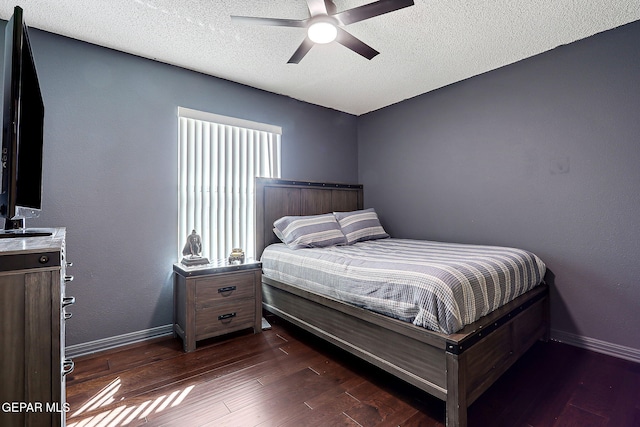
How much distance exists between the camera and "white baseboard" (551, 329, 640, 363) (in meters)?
2.26

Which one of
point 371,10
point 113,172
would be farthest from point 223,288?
point 371,10

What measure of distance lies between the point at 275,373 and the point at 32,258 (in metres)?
1.62

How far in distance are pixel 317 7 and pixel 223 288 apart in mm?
2147

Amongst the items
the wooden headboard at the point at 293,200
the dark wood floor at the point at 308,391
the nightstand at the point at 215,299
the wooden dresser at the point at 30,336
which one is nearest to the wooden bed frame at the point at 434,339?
the dark wood floor at the point at 308,391

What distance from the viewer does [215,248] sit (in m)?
3.11

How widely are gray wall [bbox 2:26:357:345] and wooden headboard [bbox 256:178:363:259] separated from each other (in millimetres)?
836

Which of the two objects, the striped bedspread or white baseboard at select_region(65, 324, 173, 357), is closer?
the striped bedspread

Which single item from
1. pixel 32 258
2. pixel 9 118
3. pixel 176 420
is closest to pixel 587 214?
pixel 176 420

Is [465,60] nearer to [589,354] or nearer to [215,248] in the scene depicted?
[589,354]

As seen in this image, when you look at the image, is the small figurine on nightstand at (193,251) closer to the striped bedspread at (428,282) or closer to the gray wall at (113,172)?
the gray wall at (113,172)

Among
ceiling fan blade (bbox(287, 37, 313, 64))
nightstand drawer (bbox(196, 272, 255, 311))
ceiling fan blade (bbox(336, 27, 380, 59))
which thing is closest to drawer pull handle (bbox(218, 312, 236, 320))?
nightstand drawer (bbox(196, 272, 255, 311))

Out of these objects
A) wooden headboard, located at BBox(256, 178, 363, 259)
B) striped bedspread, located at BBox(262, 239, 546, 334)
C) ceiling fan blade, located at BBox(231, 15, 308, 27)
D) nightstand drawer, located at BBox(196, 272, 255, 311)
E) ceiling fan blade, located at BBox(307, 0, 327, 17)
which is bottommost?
nightstand drawer, located at BBox(196, 272, 255, 311)

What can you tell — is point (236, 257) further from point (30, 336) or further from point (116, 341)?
point (30, 336)

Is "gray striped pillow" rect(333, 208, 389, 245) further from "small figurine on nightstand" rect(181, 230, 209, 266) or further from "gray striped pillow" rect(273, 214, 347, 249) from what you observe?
"small figurine on nightstand" rect(181, 230, 209, 266)
